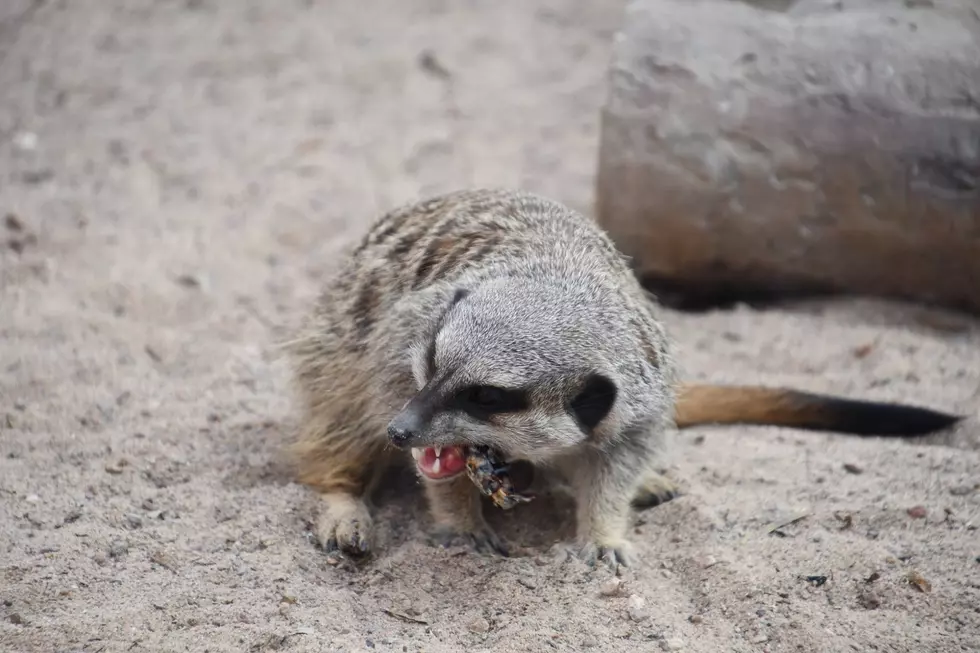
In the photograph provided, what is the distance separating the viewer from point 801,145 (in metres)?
3.35

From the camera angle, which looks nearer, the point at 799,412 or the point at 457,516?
the point at 457,516

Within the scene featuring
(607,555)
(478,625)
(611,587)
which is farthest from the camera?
(607,555)

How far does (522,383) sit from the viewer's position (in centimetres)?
205

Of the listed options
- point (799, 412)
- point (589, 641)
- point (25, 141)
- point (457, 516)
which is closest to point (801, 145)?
point (799, 412)

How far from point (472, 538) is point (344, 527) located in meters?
0.30

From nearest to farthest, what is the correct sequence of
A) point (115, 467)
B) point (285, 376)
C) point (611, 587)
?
point (611, 587)
point (115, 467)
point (285, 376)

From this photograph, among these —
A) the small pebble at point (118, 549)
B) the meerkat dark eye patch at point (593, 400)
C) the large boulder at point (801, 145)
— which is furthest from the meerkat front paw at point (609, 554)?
the large boulder at point (801, 145)

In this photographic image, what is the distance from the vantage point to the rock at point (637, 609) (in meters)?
2.15

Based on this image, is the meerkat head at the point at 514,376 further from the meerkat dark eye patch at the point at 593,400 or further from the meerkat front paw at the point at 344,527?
the meerkat front paw at the point at 344,527

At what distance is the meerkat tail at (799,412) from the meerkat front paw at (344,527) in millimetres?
891

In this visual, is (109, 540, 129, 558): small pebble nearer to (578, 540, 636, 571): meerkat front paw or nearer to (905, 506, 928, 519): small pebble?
(578, 540, 636, 571): meerkat front paw

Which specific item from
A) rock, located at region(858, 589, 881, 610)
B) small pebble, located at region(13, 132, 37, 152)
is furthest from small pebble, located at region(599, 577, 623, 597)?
small pebble, located at region(13, 132, 37, 152)

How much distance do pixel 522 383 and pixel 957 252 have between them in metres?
2.01

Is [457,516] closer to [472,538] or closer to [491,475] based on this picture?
[472,538]
